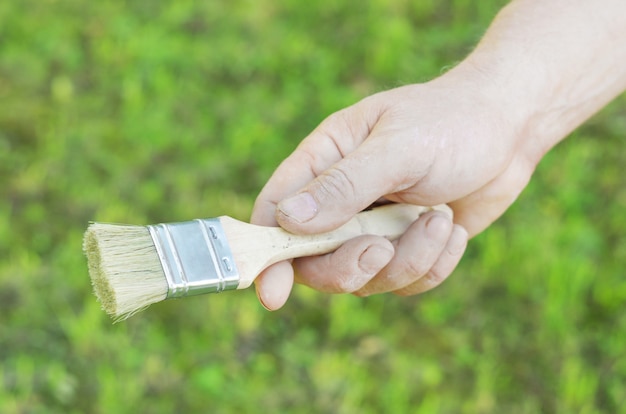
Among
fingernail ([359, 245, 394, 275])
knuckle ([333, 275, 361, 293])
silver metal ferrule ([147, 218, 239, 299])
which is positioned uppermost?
silver metal ferrule ([147, 218, 239, 299])

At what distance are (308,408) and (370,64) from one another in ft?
6.45

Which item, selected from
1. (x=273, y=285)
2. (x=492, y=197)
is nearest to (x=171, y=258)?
(x=273, y=285)

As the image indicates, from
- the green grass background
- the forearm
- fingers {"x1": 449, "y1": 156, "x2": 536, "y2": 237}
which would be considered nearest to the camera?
the forearm

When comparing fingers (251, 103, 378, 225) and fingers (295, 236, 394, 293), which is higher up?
fingers (251, 103, 378, 225)

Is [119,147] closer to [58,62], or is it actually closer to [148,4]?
[58,62]

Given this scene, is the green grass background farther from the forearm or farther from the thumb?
the thumb

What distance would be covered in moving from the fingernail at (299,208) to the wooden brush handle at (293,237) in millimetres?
53

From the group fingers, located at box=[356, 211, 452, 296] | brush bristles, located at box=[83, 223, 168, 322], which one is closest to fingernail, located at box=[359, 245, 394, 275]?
fingers, located at box=[356, 211, 452, 296]

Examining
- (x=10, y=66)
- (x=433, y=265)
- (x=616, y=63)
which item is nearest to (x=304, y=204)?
(x=433, y=265)

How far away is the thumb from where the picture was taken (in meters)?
1.76

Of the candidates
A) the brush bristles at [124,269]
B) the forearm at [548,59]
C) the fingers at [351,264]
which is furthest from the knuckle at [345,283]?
the forearm at [548,59]

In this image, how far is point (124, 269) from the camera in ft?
5.19

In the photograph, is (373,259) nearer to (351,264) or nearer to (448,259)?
(351,264)

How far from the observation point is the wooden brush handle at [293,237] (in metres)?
1.70
